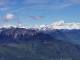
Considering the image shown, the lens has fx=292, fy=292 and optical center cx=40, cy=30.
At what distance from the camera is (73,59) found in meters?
80.3

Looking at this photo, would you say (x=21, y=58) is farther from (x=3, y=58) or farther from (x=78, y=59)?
(x=78, y=59)

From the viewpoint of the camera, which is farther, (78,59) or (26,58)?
(26,58)

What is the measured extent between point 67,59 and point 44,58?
7319mm

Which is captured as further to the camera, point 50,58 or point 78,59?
point 50,58

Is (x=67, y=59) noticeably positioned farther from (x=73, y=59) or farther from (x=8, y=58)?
(x=8, y=58)

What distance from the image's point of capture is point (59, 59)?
82.8 meters

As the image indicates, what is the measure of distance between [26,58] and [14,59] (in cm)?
452

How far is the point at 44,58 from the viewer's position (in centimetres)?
8456

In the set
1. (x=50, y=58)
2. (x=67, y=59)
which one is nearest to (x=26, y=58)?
(x=50, y=58)

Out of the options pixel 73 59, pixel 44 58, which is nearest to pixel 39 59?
pixel 44 58

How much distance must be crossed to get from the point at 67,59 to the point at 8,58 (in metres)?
17.6

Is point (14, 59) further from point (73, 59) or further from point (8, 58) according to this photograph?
point (73, 59)

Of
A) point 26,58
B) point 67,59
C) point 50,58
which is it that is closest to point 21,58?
point 26,58

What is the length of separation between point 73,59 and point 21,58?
15.5 metres
